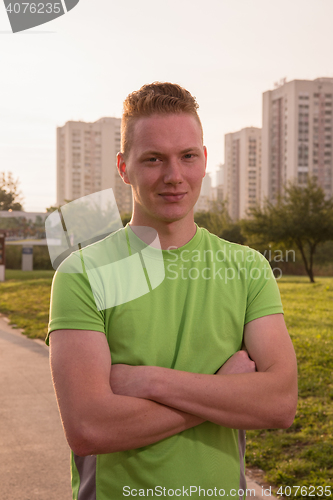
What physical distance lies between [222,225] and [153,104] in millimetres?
39087

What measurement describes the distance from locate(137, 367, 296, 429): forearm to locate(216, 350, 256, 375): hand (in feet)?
0.08

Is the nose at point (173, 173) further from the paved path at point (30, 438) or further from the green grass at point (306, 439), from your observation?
the paved path at point (30, 438)

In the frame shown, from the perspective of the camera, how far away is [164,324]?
165cm

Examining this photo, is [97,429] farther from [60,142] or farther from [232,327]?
[60,142]

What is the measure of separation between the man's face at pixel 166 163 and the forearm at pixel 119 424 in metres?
0.64

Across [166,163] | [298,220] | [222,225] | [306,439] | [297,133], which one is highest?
[297,133]

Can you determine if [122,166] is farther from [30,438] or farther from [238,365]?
[30,438]

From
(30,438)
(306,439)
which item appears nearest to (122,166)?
(306,439)

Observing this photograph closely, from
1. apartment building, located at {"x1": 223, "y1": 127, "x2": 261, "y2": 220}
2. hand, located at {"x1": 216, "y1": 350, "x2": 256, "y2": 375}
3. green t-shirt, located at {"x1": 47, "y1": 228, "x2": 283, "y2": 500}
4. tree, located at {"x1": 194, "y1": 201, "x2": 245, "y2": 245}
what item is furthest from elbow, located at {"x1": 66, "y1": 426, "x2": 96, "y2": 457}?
apartment building, located at {"x1": 223, "y1": 127, "x2": 261, "y2": 220}

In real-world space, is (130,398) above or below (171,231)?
below

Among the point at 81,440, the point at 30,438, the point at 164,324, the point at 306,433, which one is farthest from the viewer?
the point at 30,438

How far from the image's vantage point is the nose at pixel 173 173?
1.67 meters

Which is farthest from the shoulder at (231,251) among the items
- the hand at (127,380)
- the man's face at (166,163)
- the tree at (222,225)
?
the tree at (222,225)

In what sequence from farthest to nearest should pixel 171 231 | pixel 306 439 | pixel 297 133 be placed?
pixel 297 133 → pixel 306 439 → pixel 171 231
